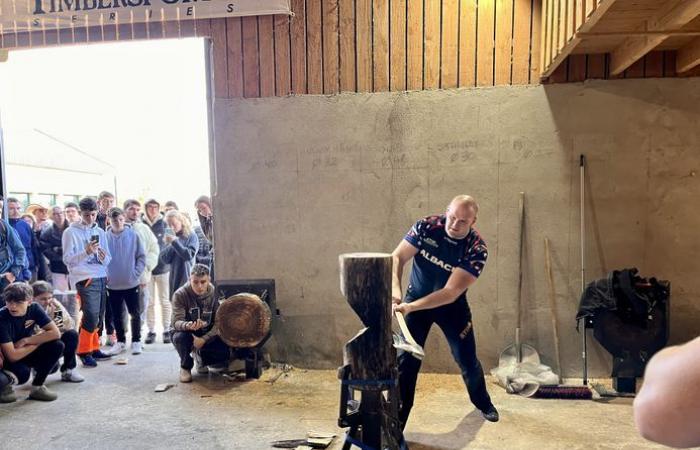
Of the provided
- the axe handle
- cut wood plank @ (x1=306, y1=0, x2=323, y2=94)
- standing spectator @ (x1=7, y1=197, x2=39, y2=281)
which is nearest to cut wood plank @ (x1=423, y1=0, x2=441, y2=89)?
cut wood plank @ (x1=306, y1=0, x2=323, y2=94)

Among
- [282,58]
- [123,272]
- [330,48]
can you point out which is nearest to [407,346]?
[330,48]

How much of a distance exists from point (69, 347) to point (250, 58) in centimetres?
314

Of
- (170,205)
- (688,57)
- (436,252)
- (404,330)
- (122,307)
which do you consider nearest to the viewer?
(404,330)

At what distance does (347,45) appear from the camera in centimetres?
425

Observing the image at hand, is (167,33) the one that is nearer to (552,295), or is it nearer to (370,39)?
(370,39)

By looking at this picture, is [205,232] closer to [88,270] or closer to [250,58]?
[88,270]

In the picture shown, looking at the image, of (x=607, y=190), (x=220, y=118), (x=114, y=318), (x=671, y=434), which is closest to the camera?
(x=671, y=434)

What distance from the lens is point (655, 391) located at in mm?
640

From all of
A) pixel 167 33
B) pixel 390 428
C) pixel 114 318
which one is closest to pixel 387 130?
pixel 167 33

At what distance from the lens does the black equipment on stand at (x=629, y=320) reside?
143 inches

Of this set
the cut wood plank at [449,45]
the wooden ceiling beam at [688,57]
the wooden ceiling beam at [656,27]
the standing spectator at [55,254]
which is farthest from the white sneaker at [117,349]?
the wooden ceiling beam at [688,57]

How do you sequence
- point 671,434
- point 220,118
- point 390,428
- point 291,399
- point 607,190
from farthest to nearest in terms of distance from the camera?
point 220,118, point 607,190, point 291,399, point 390,428, point 671,434

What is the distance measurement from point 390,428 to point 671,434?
1621 millimetres

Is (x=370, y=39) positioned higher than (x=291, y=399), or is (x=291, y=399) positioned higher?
(x=370, y=39)
